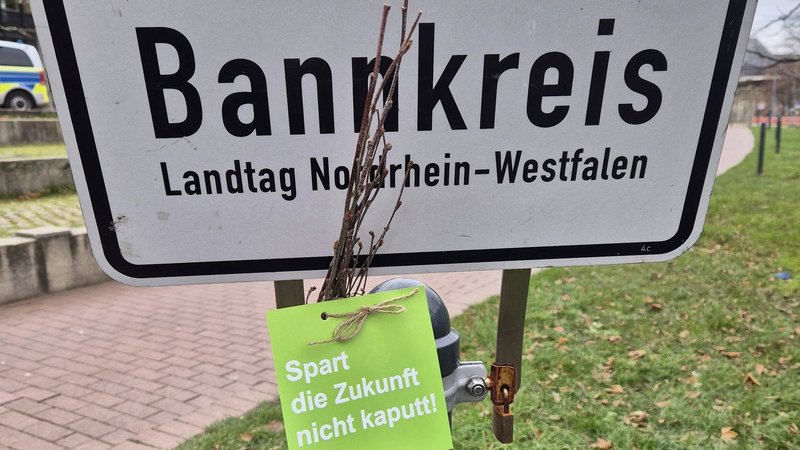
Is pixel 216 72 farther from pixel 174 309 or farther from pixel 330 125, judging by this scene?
pixel 174 309

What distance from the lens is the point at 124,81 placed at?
900 millimetres

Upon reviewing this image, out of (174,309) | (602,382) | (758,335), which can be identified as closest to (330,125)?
(602,382)

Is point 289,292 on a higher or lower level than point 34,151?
higher

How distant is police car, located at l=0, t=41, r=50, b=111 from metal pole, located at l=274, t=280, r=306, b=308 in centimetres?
1616

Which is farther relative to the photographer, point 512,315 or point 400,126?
point 512,315

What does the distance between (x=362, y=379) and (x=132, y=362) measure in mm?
4086

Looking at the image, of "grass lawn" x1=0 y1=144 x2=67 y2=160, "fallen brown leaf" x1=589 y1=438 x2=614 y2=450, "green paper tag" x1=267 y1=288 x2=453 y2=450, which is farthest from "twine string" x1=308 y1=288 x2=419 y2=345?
"grass lawn" x1=0 y1=144 x2=67 y2=160

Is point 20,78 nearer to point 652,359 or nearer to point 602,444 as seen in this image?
point 652,359

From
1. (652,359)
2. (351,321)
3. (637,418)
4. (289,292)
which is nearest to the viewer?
(351,321)

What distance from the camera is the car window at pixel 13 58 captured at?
1425 cm

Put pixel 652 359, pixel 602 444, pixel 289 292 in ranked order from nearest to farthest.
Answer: pixel 289 292, pixel 602 444, pixel 652 359

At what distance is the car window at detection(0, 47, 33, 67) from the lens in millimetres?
14250

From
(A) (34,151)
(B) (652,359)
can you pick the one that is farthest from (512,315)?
(A) (34,151)

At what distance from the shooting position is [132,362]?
4355 millimetres
